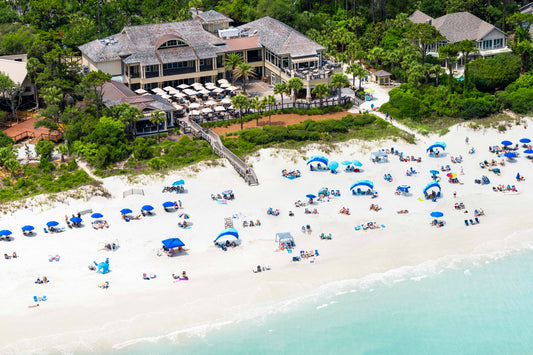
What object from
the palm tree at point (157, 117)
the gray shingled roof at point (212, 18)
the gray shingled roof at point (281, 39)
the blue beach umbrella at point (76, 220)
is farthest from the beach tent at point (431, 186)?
the gray shingled roof at point (212, 18)

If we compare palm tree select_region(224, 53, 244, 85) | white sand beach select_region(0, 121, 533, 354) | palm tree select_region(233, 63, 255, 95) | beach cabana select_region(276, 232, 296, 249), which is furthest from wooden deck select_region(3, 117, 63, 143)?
beach cabana select_region(276, 232, 296, 249)

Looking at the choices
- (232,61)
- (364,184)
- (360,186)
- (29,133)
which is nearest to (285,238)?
(364,184)

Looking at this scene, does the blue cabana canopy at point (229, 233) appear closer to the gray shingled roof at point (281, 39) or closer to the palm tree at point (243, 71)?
the palm tree at point (243, 71)

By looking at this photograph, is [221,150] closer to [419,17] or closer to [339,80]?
[339,80]

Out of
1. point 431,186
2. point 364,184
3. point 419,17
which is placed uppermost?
point 419,17

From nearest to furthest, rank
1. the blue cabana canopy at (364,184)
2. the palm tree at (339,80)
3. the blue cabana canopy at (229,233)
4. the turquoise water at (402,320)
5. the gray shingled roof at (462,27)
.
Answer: the turquoise water at (402,320)
the blue cabana canopy at (229,233)
the blue cabana canopy at (364,184)
the palm tree at (339,80)
the gray shingled roof at (462,27)

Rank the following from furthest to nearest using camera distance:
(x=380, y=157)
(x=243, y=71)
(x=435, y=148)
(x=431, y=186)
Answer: (x=243, y=71) < (x=435, y=148) < (x=380, y=157) < (x=431, y=186)
